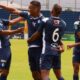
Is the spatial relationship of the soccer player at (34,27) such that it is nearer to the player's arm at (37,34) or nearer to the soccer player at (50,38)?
the player's arm at (37,34)

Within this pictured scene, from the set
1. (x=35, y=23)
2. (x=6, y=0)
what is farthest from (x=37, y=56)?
(x=6, y=0)

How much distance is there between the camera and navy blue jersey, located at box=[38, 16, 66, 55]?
36.8 ft

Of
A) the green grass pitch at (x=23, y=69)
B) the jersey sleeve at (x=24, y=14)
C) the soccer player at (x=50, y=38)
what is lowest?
the green grass pitch at (x=23, y=69)

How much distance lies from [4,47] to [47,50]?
1.86 meters

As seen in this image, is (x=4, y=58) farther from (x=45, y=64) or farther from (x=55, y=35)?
(x=55, y=35)

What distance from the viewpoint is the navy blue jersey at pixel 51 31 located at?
36.8 ft

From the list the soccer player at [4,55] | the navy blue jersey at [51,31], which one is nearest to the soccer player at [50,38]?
the navy blue jersey at [51,31]

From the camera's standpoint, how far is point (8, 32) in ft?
39.7

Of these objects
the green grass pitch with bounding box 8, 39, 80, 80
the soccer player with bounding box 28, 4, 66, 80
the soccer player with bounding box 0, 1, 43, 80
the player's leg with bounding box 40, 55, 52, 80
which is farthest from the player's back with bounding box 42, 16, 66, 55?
the green grass pitch with bounding box 8, 39, 80, 80

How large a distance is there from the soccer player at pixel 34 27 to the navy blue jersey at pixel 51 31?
699mm

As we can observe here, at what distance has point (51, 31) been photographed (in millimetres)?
11273

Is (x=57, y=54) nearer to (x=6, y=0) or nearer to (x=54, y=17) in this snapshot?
(x=54, y=17)

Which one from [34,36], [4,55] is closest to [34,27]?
[34,36]

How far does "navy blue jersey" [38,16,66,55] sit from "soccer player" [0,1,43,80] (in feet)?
2.29
